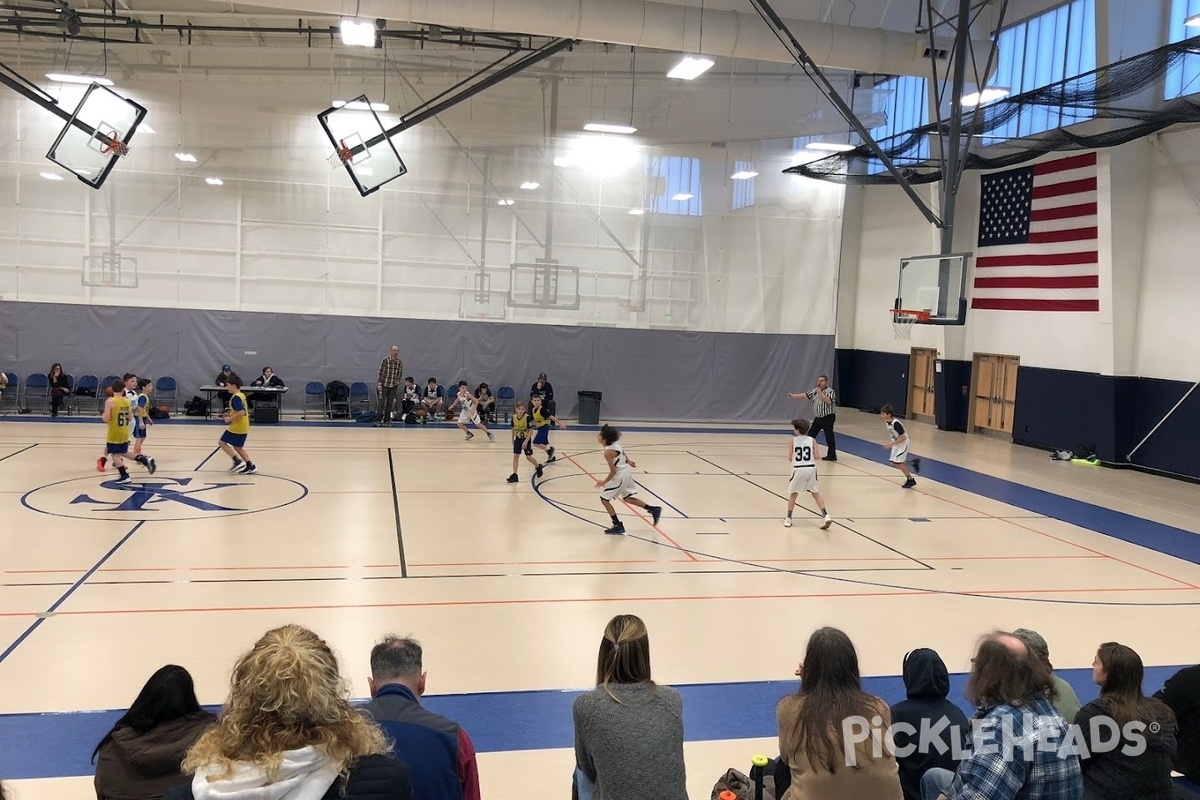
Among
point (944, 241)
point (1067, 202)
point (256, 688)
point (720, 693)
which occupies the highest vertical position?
point (1067, 202)

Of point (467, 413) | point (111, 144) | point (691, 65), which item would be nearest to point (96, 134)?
point (111, 144)

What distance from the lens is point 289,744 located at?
8.83ft

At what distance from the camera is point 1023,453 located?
22234mm

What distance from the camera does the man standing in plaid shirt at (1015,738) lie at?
3650mm

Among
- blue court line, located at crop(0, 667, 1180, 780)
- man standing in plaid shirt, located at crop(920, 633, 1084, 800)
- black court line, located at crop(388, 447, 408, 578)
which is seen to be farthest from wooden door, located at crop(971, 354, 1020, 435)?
man standing in plaid shirt, located at crop(920, 633, 1084, 800)

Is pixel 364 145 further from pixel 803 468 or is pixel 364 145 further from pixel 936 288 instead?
pixel 803 468

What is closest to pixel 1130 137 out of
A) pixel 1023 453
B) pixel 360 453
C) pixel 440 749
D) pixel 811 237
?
pixel 1023 453

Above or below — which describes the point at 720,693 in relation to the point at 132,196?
below

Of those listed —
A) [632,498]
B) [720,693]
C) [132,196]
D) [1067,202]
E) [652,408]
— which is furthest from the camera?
[652,408]

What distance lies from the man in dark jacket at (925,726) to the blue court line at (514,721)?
1.87 metres

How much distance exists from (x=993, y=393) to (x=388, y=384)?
1651cm

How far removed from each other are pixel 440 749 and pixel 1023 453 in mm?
21820

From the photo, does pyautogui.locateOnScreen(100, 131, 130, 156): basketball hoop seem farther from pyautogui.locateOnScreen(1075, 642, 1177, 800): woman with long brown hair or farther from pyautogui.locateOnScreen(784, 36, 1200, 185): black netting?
pyautogui.locateOnScreen(1075, 642, 1177, 800): woman with long brown hair

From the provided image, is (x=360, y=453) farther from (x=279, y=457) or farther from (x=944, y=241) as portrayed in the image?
(x=944, y=241)
